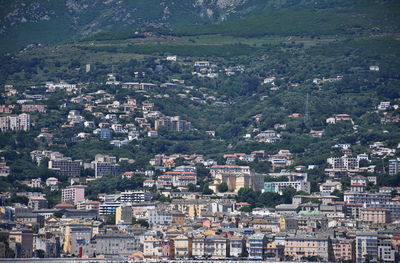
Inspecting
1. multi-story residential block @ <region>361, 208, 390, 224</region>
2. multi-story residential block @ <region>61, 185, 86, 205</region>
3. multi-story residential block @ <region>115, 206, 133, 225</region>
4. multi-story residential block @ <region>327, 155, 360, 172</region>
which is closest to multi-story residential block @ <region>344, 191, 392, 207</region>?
multi-story residential block @ <region>361, 208, 390, 224</region>

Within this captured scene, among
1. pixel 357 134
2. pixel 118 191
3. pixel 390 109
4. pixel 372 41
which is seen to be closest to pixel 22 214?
pixel 118 191

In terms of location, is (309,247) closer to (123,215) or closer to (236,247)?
(236,247)

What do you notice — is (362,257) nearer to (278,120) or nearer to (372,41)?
(278,120)

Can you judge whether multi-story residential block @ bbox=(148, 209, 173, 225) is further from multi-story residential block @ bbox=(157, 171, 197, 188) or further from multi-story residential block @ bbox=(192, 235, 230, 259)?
multi-story residential block @ bbox=(157, 171, 197, 188)

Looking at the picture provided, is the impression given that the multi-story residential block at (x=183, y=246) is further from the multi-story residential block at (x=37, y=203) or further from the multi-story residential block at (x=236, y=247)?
the multi-story residential block at (x=37, y=203)

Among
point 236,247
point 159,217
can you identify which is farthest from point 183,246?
point 159,217

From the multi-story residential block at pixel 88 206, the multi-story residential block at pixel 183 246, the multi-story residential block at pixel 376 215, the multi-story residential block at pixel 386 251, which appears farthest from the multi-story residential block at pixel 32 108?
the multi-story residential block at pixel 386 251

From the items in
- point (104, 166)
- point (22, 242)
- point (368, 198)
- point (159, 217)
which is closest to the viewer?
point (22, 242)
